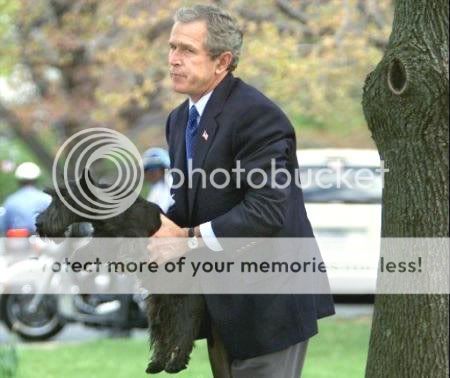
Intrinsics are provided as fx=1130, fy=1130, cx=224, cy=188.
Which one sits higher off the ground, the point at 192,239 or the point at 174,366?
the point at 192,239

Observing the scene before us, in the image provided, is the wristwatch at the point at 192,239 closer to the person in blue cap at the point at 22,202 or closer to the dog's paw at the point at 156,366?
the dog's paw at the point at 156,366

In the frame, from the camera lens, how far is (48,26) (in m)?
19.0

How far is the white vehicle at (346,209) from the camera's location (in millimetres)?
14281

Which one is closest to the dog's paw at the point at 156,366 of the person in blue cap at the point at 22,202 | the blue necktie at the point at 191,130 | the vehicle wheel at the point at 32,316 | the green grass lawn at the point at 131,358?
the blue necktie at the point at 191,130

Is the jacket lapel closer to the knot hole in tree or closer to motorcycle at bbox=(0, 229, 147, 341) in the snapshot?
the knot hole in tree

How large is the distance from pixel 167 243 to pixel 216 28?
0.90m

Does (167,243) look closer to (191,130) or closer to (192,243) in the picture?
(192,243)

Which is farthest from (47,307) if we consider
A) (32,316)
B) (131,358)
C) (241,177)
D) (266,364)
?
(241,177)

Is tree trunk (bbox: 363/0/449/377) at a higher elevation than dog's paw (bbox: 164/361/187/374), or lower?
higher

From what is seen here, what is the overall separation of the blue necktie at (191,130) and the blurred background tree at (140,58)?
9.44 metres

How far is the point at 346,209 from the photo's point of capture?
1456cm

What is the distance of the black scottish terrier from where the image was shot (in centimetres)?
448

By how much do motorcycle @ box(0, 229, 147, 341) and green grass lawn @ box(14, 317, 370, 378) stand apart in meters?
0.48

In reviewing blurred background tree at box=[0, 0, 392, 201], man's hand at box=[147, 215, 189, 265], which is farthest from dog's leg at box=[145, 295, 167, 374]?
blurred background tree at box=[0, 0, 392, 201]
